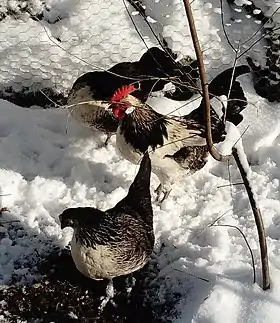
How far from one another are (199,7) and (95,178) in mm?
1457

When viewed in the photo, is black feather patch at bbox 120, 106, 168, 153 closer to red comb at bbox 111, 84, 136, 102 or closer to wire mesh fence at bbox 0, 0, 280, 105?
red comb at bbox 111, 84, 136, 102

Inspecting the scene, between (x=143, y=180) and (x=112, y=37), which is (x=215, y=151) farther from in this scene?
(x=112, y=37)

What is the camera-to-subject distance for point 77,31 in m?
3.96

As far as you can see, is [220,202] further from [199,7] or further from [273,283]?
[199,7]

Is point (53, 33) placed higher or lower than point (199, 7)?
lower

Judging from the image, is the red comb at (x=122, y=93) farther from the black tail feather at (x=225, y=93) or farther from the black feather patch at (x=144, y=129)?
the black tail feather at (x=225, y=93)

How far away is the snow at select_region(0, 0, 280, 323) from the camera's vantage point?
2.82 metres

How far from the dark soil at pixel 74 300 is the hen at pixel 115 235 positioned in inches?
5.0

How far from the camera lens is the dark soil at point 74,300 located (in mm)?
2748

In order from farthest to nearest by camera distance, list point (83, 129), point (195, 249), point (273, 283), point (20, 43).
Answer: point (20, 43)
point (83, 129)
point (195, 249)
point (273, 283)

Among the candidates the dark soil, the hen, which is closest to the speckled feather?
the hen

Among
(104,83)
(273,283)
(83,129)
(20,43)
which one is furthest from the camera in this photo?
(20,43)

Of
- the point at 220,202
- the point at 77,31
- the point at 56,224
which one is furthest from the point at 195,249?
the point at 77,31

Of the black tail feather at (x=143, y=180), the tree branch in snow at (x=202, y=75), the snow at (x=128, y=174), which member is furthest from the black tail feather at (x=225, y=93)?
the tree branch in snow at (x=202, y=75)
